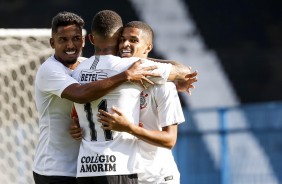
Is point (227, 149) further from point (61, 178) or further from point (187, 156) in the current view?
point (61, 178)

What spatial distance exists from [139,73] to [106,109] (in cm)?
18

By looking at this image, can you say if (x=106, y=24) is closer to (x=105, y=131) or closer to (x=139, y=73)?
(x=139, y=73)

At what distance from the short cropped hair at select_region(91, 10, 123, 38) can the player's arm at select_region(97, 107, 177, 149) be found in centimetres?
29

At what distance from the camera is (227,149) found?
301 inches

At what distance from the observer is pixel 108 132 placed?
3.27m

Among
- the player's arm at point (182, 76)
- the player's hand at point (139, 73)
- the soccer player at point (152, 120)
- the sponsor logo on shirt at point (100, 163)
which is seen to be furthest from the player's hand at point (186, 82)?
the sponsor logo on shirt at point (100, 163)

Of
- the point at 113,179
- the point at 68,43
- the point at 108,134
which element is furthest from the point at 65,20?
the point at 113,179

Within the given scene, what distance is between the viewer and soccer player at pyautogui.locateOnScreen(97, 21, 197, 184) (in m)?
3.25

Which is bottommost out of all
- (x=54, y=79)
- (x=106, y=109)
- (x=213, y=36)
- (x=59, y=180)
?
(x=59, y=180)

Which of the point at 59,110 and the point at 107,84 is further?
the point at 59,110

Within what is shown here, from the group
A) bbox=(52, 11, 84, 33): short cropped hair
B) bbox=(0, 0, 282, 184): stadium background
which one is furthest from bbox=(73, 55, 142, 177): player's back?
bbox=(0, 0, 282, 184): stadium background

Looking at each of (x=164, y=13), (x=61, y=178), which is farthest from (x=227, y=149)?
(x=61, y=178)

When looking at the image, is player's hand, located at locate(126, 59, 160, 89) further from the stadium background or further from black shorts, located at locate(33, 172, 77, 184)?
the stadium background

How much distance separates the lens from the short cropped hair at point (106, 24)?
10.9ft
